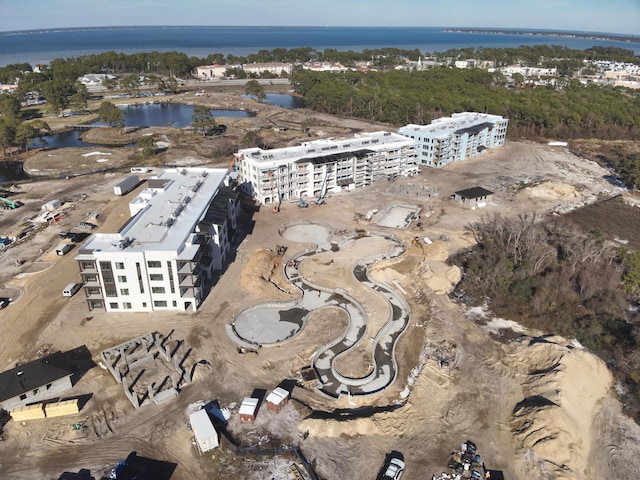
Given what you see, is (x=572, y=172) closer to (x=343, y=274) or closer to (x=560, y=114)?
(x=560, y=114)

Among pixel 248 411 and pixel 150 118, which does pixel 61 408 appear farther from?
pixel 150 118

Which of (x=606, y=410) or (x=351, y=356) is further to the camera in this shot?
(x=351, y=356)

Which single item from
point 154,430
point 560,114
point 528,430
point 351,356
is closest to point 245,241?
point 351,356

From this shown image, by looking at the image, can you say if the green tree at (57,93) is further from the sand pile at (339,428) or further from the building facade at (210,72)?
the sand pile at (339,428)

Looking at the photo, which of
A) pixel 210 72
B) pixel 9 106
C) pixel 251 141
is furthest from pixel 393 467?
pixel 210 72

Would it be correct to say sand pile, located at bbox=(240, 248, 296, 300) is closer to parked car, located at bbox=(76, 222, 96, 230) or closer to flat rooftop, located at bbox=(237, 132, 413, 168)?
flat rooftop, located at bbox=(237, 132, 413, 168)

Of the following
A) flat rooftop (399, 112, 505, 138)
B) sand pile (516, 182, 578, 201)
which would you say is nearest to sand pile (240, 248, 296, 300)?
sand pile (516, 182, 578, 201)

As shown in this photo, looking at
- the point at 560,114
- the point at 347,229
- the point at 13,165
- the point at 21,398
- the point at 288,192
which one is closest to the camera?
the point at 21,398
